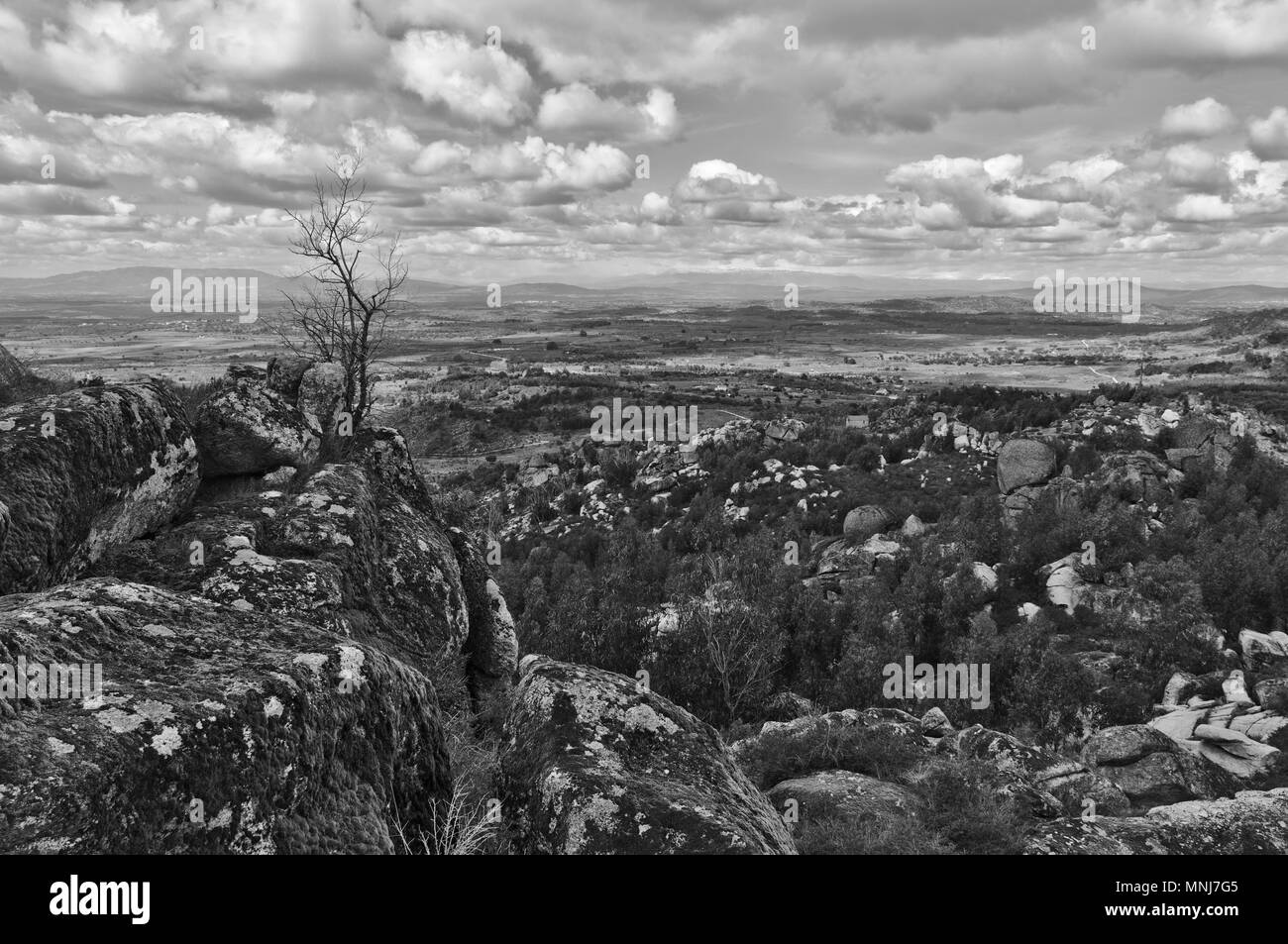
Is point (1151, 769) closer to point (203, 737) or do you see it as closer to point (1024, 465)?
point (203, 737)

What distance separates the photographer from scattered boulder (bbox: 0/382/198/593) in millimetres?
7047

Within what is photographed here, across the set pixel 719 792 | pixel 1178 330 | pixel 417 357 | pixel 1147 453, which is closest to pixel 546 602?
pixel 719 792

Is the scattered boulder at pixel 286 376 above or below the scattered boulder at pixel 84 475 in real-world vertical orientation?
above

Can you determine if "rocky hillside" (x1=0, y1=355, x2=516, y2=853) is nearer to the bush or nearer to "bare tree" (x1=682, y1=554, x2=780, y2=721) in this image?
the bush

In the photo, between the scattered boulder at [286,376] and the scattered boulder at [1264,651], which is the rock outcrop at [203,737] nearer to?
the scattered boulder at [286,376]

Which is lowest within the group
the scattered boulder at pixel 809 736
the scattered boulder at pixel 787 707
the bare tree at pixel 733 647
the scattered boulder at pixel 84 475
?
the scattered boulder at pixel 787 707

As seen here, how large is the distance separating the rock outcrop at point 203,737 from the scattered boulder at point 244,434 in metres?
6.18

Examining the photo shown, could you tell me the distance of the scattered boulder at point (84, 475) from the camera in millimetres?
7047

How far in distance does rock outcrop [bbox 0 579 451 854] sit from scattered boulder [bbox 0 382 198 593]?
2.43 metres

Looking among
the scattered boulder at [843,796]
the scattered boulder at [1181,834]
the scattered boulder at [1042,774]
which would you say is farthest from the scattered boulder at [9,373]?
the scattered boulder at [1042,774]

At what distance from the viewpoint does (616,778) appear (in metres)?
5.20

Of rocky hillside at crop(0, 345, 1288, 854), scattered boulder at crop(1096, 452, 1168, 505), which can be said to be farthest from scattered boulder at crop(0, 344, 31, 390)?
scattered boulder at crop(1096, 452, 1168, 505)

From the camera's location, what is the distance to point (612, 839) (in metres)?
4.81

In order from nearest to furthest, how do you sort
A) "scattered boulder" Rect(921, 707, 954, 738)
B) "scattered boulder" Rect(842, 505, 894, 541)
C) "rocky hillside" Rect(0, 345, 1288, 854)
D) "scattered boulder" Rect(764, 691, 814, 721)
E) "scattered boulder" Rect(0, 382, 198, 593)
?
1. "rocky hillside" Rect(0, 345, 1288, 854)
2. "scattered boulder" Rect(0, 382, 198, 593)
3. "scattered boulder" Rect(921, 707, 954, 738)
4. "scattered boulder" Rect(764, 691, 814, 721)
5. "scattered boulder" Rect(842, 505, 894, 541)
